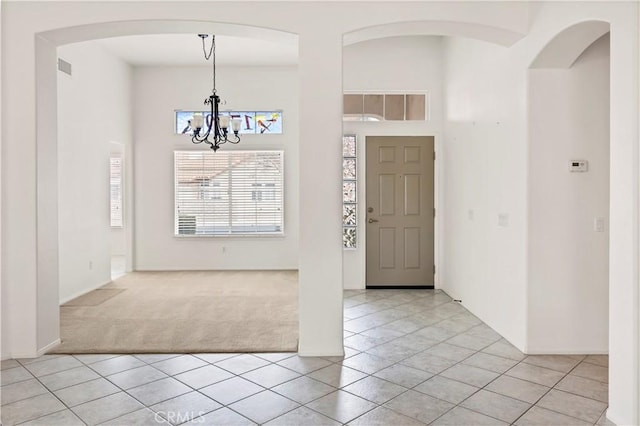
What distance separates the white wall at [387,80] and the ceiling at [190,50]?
39.1 inches

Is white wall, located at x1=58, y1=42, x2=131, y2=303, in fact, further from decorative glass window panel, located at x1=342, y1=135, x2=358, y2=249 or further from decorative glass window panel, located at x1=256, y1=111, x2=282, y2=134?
decorative glass window panel, located at x1=342, y1=135, x2=358, y2=249

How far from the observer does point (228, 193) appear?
7895 mm

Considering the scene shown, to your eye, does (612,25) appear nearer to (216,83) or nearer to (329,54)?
(329,54)

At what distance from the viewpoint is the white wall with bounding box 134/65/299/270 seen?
25.4ft

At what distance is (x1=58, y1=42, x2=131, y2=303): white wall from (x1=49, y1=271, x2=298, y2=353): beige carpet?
37 cm

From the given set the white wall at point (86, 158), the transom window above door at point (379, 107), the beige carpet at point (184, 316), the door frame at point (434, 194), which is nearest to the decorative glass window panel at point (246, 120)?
the white wall at point (86, 158)

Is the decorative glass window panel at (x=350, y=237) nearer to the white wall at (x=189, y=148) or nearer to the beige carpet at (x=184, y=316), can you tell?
the beige carpet at (x=184, y=316)

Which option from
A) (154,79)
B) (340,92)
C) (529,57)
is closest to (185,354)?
(340,92)

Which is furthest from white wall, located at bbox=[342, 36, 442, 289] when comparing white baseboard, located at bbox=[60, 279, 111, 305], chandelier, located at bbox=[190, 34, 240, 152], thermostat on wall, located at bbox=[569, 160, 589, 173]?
white baseboard, located at bbox=[60, 279, 111, 305]

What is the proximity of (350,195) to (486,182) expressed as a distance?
2.18m

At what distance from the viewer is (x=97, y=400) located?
2.93 meters

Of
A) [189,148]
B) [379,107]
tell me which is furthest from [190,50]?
[379,107]

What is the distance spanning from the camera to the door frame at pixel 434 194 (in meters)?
6.35

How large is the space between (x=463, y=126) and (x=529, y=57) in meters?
1.73
